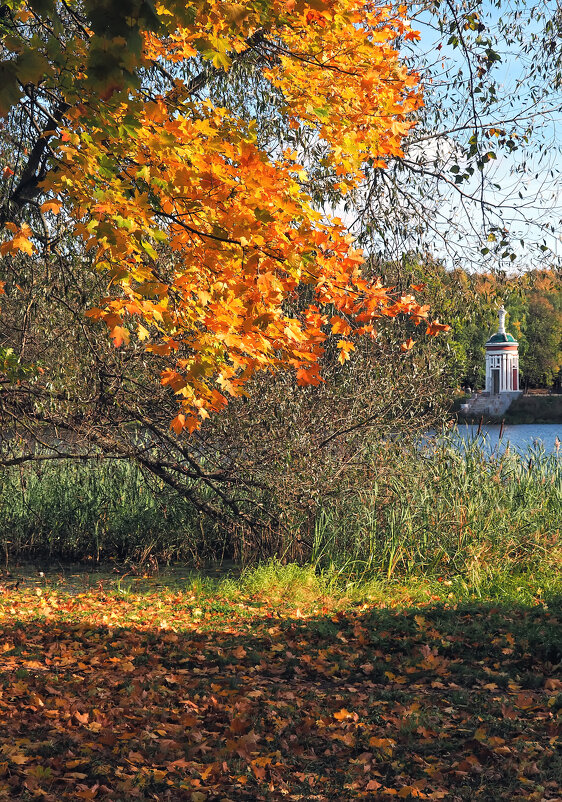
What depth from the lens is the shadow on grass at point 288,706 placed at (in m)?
3.74

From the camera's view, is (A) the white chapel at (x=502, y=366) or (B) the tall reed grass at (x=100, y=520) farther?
(A) the white chapel at (x=502, y=366)

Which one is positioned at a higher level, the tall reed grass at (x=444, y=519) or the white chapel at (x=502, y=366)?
the white chapel at (x=502, y=366)

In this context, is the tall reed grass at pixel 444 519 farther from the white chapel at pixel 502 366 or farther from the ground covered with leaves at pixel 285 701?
the white chapel at pixel 502 366

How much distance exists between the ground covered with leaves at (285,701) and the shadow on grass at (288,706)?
1 centimetres

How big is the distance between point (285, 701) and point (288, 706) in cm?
16

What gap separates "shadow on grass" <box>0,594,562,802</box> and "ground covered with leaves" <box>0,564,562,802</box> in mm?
12

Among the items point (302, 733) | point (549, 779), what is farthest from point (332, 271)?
point (549, 779)

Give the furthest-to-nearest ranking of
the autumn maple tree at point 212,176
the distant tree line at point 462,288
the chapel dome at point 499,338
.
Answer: the chapel dome at point 499,338, the distant tree line at point 462,288, the autumn maple tree at point 212,176

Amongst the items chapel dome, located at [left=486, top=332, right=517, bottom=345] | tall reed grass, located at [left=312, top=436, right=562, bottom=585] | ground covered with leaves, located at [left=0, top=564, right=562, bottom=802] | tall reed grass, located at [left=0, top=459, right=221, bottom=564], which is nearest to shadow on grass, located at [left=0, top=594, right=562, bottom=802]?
ground covered with leaves, located at [left=0, top=564, right=562, bottom=802]

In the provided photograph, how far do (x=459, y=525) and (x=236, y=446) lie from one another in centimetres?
247

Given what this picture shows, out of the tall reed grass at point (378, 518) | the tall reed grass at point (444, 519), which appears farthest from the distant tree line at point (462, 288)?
the tall reed grass at point (378, 518)

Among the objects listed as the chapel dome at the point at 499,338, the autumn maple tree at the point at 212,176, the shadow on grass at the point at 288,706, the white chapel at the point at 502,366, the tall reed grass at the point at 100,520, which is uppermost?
the chapel dome at the point at 499,338

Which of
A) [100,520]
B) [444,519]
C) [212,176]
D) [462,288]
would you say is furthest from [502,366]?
[212,176]

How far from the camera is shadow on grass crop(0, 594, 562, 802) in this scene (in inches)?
147
